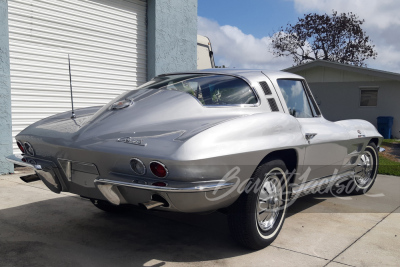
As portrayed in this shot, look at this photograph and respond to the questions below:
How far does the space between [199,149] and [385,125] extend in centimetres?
1722

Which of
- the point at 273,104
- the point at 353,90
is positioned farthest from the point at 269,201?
the point at 353,90

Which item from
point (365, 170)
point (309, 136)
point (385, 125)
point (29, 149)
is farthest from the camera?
point (385, 125)

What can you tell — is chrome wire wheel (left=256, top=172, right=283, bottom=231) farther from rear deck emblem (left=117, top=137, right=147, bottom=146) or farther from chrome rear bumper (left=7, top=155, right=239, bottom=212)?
rear deck emblem (left=117, top=137, right=147, bottom=146)

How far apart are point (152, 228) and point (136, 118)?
4.47 ft

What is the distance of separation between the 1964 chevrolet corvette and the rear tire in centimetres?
150

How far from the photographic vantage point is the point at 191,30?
32.5 ft

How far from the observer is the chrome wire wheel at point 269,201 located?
356 cm

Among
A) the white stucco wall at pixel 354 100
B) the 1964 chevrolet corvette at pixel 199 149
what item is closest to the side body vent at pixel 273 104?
the 1964 chevrolet corvette at pixel 199 149

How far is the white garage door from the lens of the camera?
7199 mm

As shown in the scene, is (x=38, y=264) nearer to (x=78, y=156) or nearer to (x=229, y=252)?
(x=78, y=156)

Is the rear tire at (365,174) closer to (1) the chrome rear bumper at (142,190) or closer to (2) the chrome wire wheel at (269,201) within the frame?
(2) the chrome wire wheel at (269,201)

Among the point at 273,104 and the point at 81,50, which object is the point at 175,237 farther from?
the point at 81,50

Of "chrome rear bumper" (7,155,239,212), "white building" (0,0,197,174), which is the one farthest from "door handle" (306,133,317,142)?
"white building" (0,0,197,174)

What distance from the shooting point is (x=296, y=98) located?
4371 millimetres
